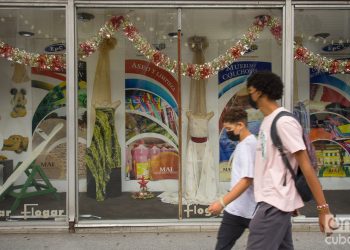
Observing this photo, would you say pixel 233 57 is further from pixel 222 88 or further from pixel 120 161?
pixel 120 161

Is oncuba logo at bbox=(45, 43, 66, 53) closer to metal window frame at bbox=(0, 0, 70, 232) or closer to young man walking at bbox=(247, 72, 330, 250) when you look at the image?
metal window frame at bbox=(0, 0, 70, 232)

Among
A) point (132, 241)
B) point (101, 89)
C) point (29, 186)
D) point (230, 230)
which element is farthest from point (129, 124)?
point (230, 230)

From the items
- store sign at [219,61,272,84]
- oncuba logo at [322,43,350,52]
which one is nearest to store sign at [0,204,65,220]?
store sign at [219,61,272,84]

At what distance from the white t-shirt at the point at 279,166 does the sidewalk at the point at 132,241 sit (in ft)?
8.58

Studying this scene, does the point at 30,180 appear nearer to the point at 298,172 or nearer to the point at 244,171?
the point at 244,171

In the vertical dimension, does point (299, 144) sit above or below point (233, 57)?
below

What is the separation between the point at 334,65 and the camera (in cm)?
740

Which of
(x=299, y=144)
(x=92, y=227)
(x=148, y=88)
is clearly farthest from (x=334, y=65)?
(x=299, y=144)

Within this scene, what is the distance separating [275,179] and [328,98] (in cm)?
553

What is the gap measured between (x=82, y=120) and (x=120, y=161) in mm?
958

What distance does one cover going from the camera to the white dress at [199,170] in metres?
7.30

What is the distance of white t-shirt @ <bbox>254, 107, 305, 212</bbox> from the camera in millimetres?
2879

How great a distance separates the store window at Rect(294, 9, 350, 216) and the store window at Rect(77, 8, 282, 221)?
2.19 feet

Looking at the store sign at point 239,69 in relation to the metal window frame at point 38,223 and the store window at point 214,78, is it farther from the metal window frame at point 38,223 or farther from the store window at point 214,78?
the metal window frame at point 38,223
